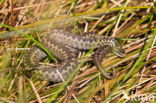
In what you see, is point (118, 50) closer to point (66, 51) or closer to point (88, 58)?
point (88, 58)

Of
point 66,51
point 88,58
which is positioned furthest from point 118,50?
point 66,51

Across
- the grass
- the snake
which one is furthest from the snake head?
the grass

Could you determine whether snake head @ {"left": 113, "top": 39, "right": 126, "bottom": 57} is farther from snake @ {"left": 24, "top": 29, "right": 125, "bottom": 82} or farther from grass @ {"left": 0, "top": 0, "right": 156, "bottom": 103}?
grass @ {"left": 0, "top": 0, "right": 156, "bottom": 103}

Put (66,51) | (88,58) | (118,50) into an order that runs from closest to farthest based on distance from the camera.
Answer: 1. (118,50)
2. (88,58)
3. (66,51)

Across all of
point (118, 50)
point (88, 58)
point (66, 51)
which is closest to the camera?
point (118, 50)

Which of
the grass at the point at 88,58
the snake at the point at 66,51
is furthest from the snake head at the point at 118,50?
the grass at the point at 88,58

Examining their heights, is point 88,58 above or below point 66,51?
below
